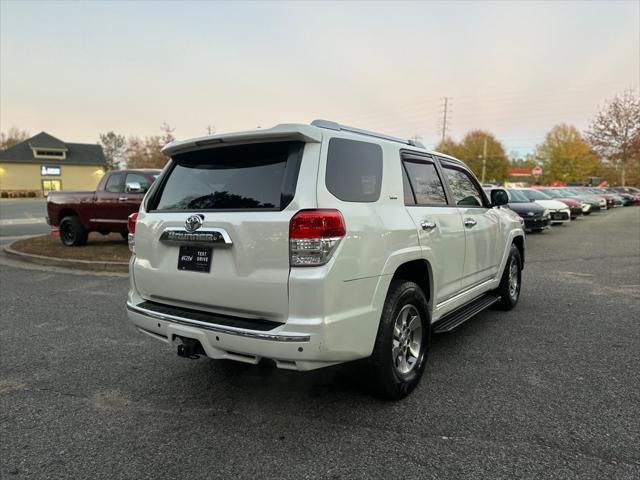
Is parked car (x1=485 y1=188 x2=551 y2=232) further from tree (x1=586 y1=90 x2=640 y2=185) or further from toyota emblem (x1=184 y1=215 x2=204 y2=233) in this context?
tree (x1=586 y1=90 x2=640 y2=185)

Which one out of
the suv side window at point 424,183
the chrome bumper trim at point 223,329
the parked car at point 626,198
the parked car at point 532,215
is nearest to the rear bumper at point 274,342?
the chrome bumper trim at point 223,329

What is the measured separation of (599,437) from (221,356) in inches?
92.8

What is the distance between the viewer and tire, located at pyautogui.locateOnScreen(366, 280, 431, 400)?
3.09 metres

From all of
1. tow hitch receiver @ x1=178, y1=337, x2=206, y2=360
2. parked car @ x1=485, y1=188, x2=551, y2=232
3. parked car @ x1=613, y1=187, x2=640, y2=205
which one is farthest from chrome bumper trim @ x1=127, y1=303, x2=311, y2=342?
parked car @ x1=613, y1=187, x2=640, y2=205

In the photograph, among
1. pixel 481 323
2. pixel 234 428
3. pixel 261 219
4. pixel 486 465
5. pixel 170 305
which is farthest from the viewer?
pixel 481 323

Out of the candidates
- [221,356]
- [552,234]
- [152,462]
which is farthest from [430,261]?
[552,234]

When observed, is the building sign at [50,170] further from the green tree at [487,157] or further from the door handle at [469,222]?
the door handle at [469,222]

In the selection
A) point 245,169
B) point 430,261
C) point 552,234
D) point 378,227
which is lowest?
point 552,234

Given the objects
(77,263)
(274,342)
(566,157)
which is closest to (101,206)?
(77,263)

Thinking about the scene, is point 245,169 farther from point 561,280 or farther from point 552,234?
point 552,234

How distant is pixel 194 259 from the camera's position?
304cm

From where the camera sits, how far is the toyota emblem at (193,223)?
9.83 ft

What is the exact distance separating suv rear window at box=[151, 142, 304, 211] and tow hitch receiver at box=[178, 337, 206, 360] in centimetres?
88

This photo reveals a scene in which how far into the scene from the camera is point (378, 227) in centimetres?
301
